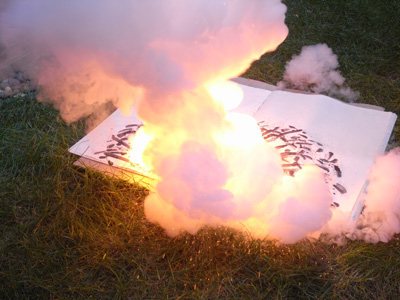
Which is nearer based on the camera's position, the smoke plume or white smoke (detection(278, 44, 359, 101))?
the smoke plume

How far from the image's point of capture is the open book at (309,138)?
4.54 feet

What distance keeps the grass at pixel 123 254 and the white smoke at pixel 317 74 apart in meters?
0.91

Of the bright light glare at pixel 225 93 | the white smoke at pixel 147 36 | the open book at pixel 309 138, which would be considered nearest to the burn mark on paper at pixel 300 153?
the open book at pixel 309 138

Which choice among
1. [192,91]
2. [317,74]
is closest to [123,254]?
[192,91]

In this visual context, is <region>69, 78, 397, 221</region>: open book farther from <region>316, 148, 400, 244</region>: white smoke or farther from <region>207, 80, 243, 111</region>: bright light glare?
<region>207, 80, 243, 111</region>: bright light glare

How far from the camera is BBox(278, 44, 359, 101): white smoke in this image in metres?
1.92

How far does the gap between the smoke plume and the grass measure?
66mm

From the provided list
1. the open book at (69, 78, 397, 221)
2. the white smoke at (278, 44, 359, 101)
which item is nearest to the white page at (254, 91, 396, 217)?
the open book at (69, 78, 397, 221)

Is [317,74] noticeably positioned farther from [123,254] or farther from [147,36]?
[123,254]

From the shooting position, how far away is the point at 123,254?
1.17m

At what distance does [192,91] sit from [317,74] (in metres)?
0.97

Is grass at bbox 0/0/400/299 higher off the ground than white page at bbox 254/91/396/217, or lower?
lower

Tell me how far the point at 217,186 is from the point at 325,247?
0.37m

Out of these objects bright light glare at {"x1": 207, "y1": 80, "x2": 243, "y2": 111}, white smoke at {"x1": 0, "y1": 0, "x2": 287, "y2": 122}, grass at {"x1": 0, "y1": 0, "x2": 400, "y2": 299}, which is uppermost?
white smoke at {"x1": 0, "y1": 0, "x2": 287, "y2": 122}
